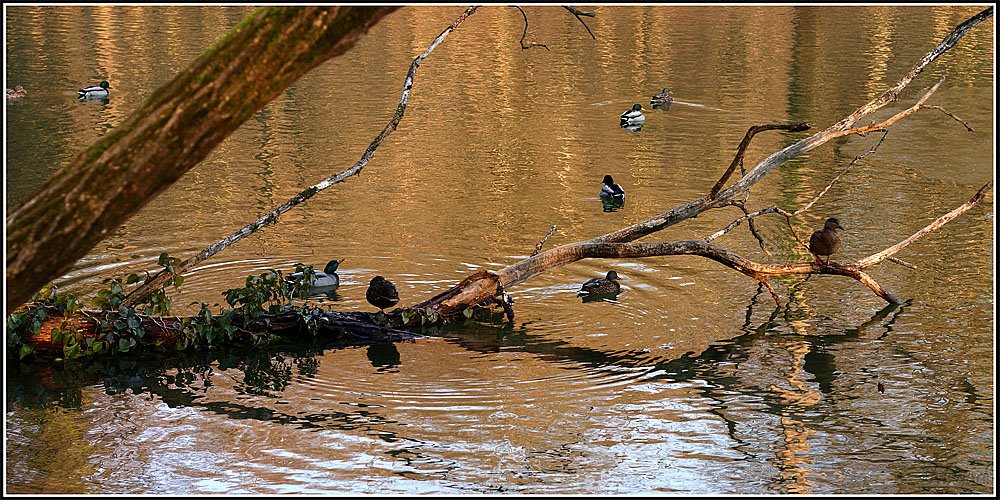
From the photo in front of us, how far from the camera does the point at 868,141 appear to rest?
1606cm

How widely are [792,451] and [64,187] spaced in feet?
15.6

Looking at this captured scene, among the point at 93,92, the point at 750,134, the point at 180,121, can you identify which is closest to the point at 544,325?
the point at 750,134

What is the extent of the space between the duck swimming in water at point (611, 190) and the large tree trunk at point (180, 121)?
9.37 meters

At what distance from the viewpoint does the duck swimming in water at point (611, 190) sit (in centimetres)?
1282

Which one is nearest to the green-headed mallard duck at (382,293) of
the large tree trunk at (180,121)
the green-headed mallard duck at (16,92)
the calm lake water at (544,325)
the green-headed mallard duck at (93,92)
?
the calm lake water at (544,325)

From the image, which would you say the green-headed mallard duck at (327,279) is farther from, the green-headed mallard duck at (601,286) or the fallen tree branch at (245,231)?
the green-headed mallard duck at (601,286)

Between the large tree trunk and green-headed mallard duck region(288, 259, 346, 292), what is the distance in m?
5.90

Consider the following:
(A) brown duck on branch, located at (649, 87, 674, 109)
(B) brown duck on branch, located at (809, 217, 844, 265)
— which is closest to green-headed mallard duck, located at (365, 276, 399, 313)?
(B) brown duck on branch, located at (809, 217, 844, 265)

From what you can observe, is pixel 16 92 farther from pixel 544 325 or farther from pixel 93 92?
pixel 544 325

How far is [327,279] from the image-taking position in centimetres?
971

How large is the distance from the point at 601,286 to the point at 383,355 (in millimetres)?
2101

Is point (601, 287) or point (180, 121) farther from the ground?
point (180, 121)

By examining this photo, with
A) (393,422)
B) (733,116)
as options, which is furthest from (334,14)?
(733,116)

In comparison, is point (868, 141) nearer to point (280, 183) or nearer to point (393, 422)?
point (280, 183)
